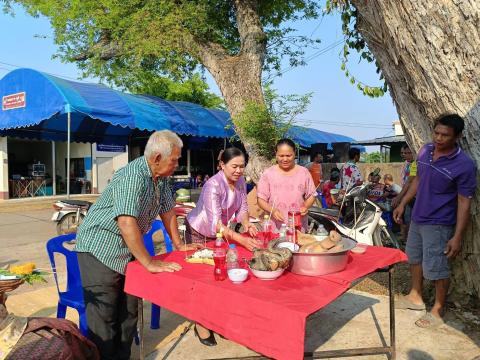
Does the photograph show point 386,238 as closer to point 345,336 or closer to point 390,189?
point 390,189

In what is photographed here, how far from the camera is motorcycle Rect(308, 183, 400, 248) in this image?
4960mm

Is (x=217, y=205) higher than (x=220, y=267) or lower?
higher

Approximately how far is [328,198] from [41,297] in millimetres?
4847

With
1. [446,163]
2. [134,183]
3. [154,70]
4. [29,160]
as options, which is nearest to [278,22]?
[154,70]

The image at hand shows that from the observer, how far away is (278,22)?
453 inches

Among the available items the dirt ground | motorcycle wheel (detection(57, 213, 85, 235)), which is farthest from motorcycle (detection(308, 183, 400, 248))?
motorcycle wheel (detection(57, 213, 85, 235))

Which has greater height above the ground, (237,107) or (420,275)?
(237,107)

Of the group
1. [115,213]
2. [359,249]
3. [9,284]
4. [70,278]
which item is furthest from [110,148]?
[9,284]

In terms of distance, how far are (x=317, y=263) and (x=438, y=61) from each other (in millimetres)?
2098

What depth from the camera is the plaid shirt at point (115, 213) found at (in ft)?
7.18

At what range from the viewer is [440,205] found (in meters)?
3.12

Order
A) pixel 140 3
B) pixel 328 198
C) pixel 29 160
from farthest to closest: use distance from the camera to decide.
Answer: pixel 29 160
pixel 140 3
pixel 328 198

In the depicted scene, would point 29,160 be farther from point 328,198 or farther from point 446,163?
point 446,163

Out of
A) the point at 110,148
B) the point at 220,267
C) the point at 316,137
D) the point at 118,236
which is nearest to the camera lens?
the point at 220,267
